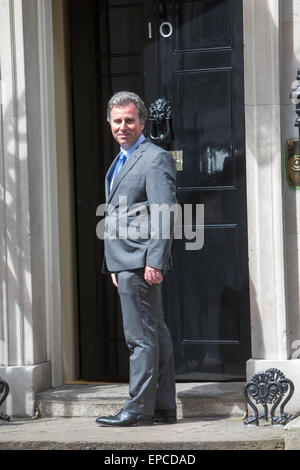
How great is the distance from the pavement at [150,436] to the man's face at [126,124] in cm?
169

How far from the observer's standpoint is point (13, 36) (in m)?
7.44

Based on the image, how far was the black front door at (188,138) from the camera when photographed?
7.59 metres

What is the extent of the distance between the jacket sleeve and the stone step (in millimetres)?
1042

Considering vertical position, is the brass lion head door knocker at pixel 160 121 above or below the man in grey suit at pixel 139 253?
above

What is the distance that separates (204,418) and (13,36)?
270 cm

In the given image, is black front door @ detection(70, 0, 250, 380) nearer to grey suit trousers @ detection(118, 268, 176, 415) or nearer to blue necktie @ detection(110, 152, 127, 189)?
blue necktie @ detection(110, 152, 127, 189)

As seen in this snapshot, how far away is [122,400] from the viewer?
7.30 metres

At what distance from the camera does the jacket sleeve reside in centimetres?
664

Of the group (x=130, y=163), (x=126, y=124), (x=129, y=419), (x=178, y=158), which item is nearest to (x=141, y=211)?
(x=130, y=163)

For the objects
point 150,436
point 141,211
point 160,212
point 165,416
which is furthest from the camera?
point 165,416

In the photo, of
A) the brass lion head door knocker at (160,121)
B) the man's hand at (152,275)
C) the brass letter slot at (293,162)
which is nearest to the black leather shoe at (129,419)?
the man's hand at (152,275)

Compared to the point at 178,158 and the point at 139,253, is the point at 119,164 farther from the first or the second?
the point at 178,158

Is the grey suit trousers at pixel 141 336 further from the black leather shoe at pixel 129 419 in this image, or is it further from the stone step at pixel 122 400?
the stone step at pixel 122 400

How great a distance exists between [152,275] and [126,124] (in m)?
0.92
